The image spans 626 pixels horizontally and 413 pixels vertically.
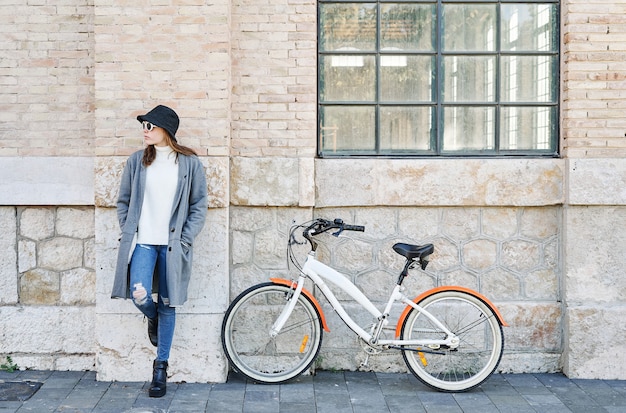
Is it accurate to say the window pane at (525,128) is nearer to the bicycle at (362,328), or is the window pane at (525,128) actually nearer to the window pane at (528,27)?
the window pane at (528,27)

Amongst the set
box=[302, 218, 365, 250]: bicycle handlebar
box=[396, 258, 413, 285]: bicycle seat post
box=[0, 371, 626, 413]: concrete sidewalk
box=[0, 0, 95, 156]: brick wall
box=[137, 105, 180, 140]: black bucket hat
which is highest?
box=[0, 0, 95, 156]: brick wall

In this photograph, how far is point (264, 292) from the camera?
19.2ft

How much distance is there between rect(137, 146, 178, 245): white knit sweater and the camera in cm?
550

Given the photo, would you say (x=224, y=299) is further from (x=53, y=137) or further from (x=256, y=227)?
(x=53, y=137)

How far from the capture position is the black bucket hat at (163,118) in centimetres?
538

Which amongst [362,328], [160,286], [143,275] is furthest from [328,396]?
[143,275]

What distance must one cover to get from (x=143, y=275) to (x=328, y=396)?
1620 mm

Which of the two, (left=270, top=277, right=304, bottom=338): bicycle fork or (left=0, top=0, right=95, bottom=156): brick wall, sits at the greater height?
(left=0, top=0, right=95, bottom=156): brick wall

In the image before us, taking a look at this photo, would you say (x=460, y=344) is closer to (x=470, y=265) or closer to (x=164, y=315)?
(x=470, y=265)

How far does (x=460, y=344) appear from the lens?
6.03 meters

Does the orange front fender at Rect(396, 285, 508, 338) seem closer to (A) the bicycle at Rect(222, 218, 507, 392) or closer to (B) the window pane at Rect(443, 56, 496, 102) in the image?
(A) the bicycle at Rect(222, 218, 507, 392)

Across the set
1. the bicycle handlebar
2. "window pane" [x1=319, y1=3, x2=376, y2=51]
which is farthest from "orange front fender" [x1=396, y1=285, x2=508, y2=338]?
"window pane" [x1=319, y1=3, x2=376, y2=51]

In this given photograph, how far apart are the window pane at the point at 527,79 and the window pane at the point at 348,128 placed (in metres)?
1.15

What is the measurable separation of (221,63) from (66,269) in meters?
2.14
